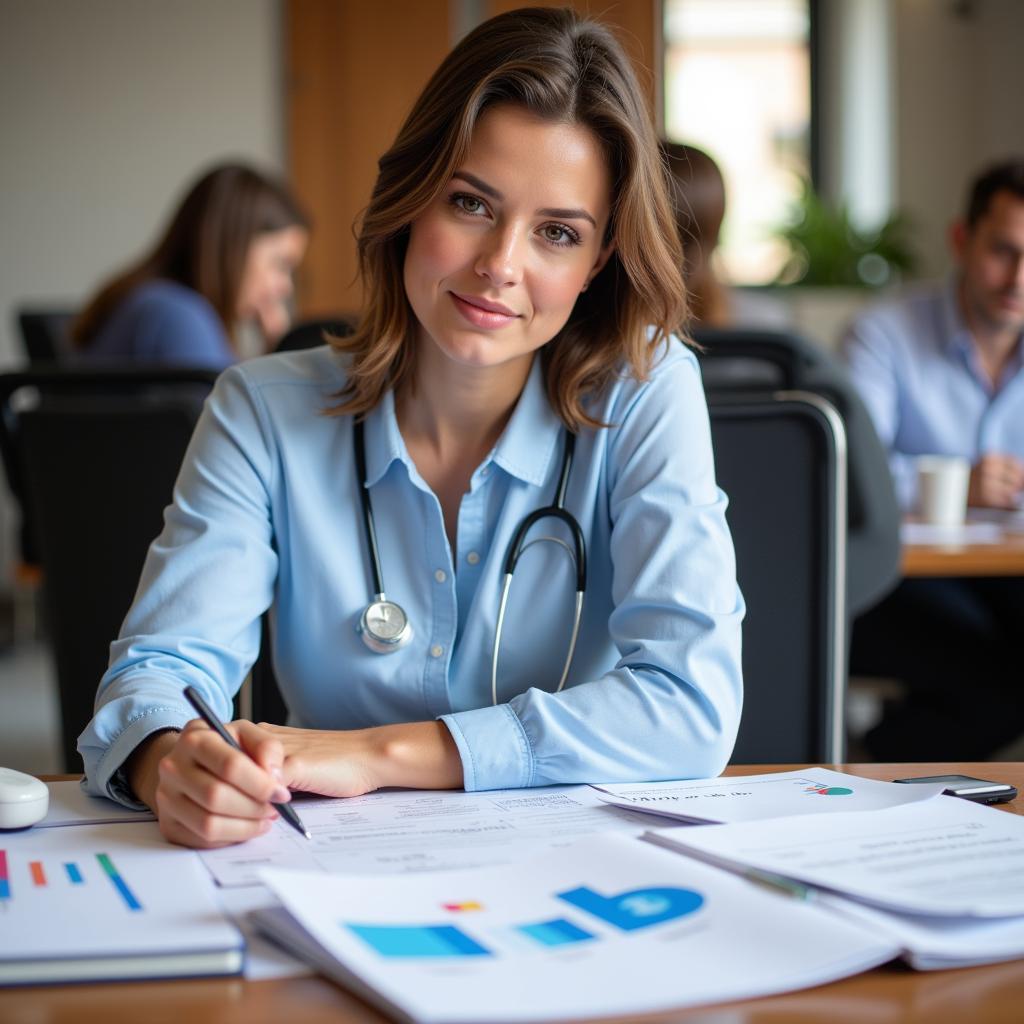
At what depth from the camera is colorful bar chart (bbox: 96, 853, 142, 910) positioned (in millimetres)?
771

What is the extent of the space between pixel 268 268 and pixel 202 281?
0.21 meters

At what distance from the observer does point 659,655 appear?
121 cm

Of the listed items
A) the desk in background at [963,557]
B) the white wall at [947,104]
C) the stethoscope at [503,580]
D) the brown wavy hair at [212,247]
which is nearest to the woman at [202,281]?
the brown wavy hair at [212,247]

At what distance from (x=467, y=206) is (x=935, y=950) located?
0.86 meters

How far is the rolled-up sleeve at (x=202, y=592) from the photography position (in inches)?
44.6

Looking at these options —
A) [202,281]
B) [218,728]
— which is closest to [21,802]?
[218,728]

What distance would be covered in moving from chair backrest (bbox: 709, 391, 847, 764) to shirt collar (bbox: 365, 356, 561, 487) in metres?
0.27

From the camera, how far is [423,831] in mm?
940

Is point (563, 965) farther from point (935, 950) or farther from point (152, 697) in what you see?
point (152, 697)

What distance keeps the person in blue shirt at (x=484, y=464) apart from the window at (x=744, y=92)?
5108mm

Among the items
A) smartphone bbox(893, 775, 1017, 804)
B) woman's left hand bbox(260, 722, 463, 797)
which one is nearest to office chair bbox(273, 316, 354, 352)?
woman's left hand bbox(260, 722, 463, 797)

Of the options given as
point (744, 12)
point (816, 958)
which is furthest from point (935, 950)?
point (744, 12)

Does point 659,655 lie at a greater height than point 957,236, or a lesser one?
lesser

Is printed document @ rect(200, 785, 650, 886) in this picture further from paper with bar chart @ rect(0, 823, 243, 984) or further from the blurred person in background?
the blurred person in background
